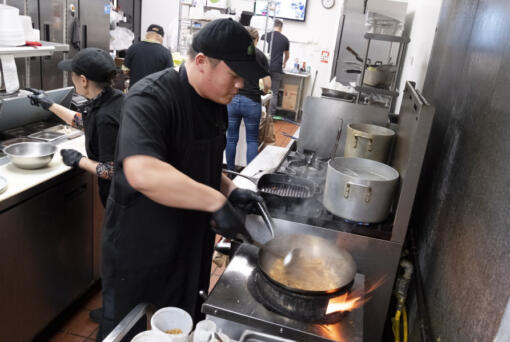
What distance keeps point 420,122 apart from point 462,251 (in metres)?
0.55

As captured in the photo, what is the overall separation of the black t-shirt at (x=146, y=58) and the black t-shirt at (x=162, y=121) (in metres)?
3.88

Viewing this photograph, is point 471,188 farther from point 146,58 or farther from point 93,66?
point 146,58

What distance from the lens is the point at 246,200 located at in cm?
171

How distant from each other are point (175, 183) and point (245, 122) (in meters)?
3.54

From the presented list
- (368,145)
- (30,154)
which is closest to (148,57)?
(30,154)

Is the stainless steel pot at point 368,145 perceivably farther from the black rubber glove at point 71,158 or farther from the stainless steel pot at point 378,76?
the black rubber glove at point 71,158

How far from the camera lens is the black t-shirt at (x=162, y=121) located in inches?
50.3

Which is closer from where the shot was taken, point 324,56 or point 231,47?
point 231,47

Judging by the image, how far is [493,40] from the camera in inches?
58.3

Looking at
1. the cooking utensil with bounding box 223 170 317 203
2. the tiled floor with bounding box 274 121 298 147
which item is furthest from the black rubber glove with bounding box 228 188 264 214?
the tiled floor with bounding box 274 121 298 147

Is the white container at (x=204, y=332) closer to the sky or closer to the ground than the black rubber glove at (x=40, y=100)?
closer to the ground

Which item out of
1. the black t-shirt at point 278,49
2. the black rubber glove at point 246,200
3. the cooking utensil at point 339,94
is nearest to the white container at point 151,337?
the black rubber glove at point 246,200

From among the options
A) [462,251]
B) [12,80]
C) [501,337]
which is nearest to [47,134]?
[12,80]

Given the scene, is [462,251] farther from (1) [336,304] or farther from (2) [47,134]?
(2) [47,134]
